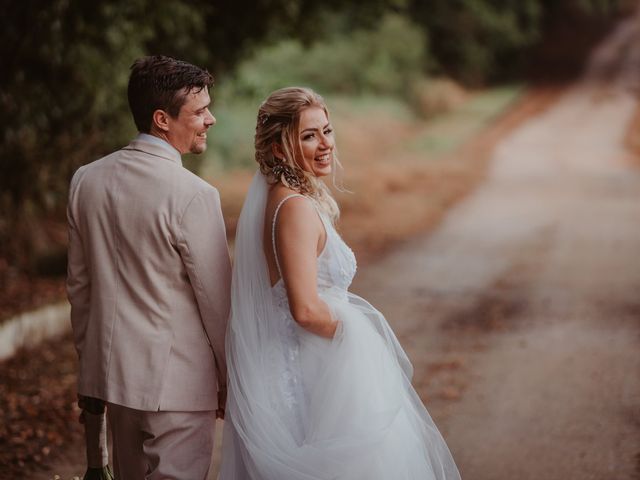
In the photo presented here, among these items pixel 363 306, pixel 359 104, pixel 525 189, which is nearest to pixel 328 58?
pixel 359 104

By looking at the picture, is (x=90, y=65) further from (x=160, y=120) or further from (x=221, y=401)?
(x=221, y=401)

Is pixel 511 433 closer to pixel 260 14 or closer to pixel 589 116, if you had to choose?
pixel 260 14

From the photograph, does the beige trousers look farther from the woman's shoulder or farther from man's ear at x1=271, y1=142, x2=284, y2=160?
man's ear at x1=271, y1=142, x2=284, y2=160

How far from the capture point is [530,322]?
816 cm

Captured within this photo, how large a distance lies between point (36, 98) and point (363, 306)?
24.5 feet

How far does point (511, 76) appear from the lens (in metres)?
34.2

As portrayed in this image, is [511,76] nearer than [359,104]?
No

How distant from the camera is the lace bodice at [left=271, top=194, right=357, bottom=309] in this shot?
295cm

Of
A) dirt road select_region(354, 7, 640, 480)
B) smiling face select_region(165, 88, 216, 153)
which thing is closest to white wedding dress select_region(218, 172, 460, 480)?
smiling face select_region(165, 88, 216, 153)

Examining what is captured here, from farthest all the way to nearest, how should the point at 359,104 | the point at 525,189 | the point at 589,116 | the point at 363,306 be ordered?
the point at 359,104 → the point at 589,116 → the point at 525,189 → the point at 363,306

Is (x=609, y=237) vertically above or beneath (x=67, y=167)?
beneath

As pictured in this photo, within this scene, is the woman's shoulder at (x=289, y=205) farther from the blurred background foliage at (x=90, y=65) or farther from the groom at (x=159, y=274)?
the blurred background foliage at (x=90, y=65)

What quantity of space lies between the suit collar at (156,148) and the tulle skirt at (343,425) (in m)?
0.72

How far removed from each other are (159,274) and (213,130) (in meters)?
17.5
